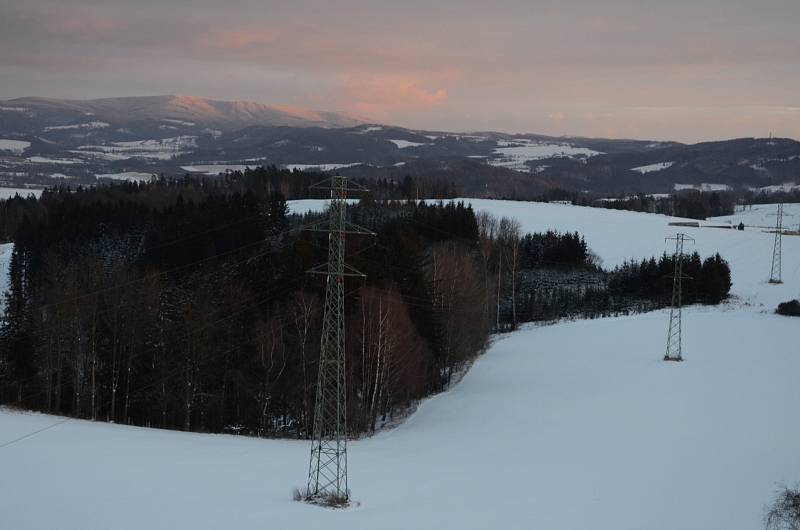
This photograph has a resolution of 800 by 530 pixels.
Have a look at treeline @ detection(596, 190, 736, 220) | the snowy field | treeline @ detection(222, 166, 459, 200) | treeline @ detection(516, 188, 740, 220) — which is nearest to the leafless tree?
the snowy field

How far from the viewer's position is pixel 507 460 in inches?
1013

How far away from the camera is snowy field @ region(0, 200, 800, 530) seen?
735 inches

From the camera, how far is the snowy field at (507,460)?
18672 millimetres

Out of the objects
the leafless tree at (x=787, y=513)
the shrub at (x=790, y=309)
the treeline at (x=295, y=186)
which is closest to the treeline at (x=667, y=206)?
the treeline at (x=295, y=186)

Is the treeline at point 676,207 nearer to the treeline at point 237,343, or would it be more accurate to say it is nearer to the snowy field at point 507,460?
the treeline at point 237,343

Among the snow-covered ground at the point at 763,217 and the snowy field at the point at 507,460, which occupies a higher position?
the snow-covered ground at the point at 763,217

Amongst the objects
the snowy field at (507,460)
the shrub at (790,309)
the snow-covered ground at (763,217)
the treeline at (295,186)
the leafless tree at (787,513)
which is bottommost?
the snowy field at (507,460)

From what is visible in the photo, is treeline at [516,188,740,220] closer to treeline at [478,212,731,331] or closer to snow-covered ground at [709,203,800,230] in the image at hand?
snow-covered ground at [709,203,800,230]

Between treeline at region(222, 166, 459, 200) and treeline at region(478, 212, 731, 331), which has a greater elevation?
treeline at region(222, 166, 459, 200)

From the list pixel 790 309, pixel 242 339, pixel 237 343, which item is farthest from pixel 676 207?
pixel 237 343

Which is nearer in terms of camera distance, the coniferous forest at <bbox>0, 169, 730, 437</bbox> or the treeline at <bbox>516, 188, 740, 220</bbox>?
the coniferous forest at <bbox>0, 169, 730, 437</bbox>

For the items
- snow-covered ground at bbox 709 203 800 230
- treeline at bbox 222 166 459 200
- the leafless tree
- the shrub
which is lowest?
the shrub

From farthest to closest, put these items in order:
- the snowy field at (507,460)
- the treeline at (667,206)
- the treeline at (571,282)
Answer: the treeline at (667,206) < the treeline at (571,282) < the snowy field at (507,460)

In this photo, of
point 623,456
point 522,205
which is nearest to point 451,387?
point 623,456
